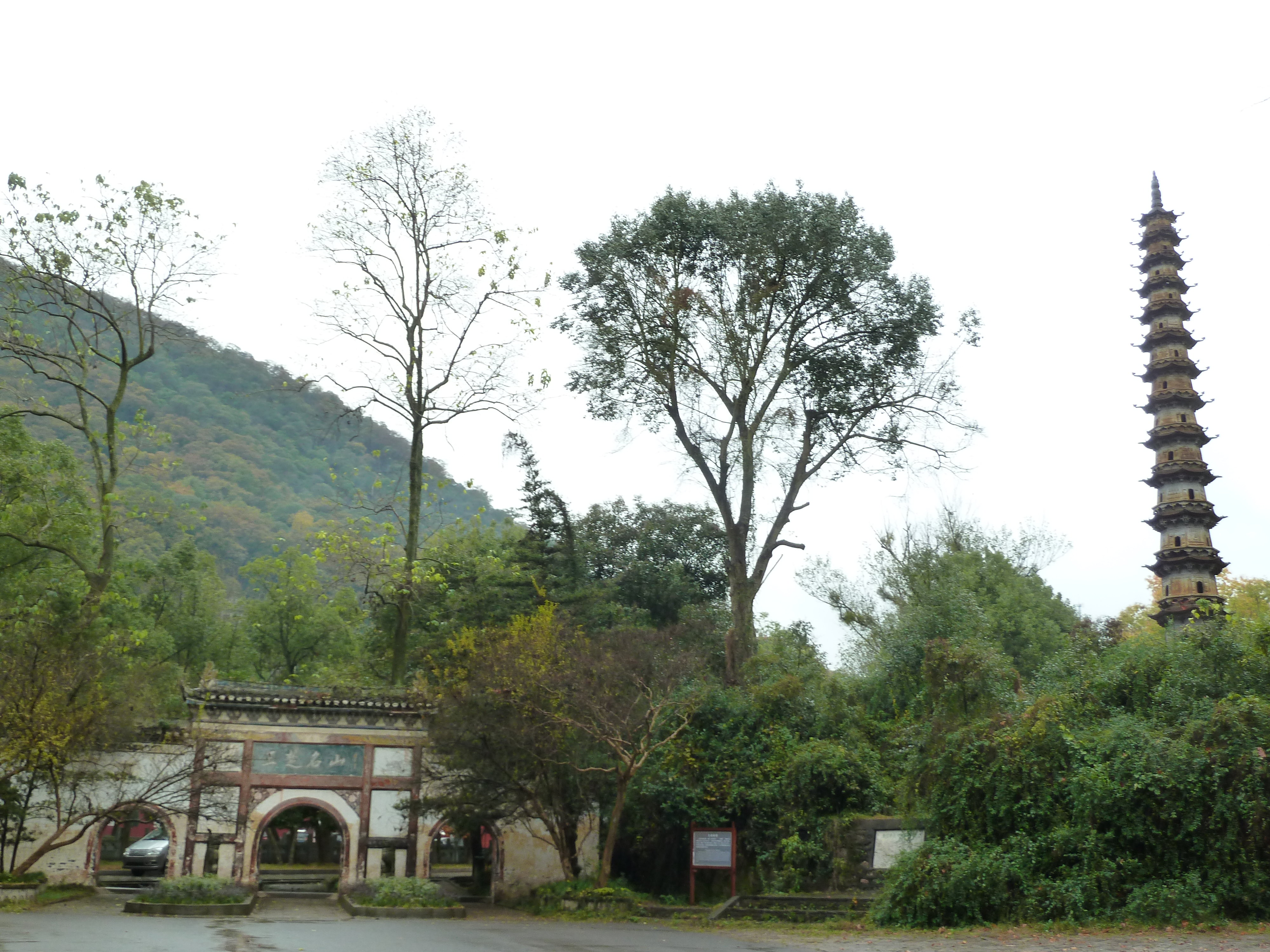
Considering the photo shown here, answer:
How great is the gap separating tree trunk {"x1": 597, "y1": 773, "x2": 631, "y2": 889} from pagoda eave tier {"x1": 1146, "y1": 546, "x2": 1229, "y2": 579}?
21.3 metres

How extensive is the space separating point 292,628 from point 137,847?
44.8ft

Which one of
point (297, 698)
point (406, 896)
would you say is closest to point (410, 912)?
point (406, 896)

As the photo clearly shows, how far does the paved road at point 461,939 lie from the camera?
42.3 ft

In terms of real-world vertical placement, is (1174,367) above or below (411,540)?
above

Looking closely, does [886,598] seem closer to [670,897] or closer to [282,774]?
[670,897]

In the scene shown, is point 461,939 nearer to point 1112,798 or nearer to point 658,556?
point 1112,798

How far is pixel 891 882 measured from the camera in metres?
17.5

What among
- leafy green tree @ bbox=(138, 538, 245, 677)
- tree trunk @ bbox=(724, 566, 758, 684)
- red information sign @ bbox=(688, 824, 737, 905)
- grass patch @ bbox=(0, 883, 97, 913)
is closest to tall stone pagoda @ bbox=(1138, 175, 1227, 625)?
tree trunk @ bbox=(724, 566, 758, 684)

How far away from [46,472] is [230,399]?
228ft

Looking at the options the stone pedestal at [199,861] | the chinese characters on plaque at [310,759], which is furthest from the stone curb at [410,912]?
the stone pedestal at [199,861]

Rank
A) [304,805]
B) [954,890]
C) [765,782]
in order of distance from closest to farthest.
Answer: [954,890] → [765,782] → [304,805]

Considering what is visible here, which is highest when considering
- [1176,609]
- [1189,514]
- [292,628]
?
[1189,514]

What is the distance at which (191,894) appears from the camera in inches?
818

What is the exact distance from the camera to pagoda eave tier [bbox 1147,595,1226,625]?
33719mm
